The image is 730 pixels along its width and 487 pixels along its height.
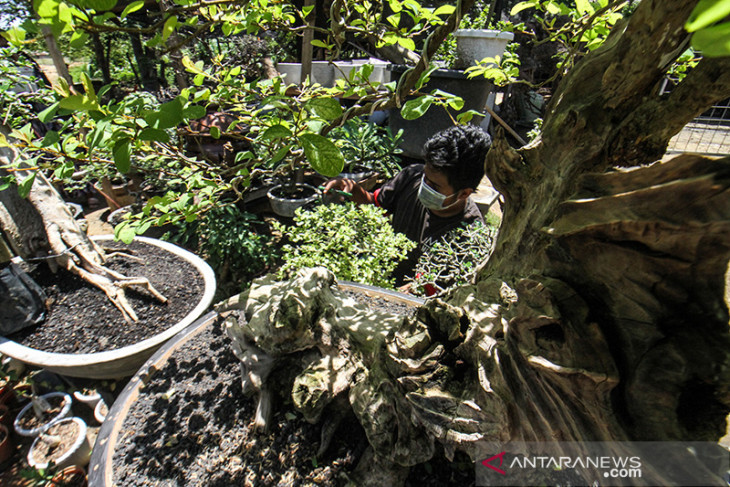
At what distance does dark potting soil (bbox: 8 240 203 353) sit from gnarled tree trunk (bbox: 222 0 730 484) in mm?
1995

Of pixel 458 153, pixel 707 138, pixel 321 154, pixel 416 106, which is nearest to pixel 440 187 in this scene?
pixel 458 153

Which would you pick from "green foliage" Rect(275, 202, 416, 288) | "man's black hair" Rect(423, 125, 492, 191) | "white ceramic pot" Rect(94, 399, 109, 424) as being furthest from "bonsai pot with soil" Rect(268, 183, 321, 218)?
"white ceramic pot" Rect(94, 399, 109, 424)

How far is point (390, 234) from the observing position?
8.18 feet

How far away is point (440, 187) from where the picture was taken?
2.77 metres

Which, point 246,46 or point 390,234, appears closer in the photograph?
point 390,234

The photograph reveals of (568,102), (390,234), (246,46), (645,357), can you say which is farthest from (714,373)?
(246,46)

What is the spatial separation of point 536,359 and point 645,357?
0.76ft

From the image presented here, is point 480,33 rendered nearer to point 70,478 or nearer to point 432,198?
point 432,198

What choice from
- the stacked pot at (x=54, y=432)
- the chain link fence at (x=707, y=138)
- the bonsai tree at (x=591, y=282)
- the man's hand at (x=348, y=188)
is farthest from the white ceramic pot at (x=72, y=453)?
the chain link fence at (x=707, y=138)

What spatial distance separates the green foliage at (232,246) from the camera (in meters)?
3.46

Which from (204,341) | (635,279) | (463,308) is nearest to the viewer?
(635,279)

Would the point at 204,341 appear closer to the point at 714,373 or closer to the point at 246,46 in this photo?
the point at 714,373

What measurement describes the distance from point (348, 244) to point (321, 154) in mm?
1506

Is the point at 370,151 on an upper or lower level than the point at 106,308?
upper
